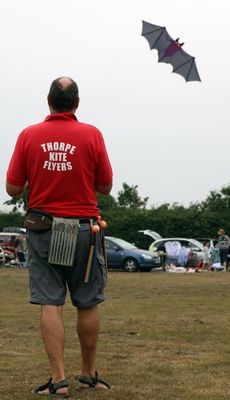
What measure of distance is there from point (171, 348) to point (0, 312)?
13.2ft

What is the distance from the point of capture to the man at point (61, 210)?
4.63m

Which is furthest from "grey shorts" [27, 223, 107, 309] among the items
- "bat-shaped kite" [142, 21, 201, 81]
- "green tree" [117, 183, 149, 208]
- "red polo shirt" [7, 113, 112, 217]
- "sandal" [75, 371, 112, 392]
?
"green tree" [117, 183, 149, 208]

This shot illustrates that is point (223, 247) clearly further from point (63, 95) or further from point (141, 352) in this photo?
point (63, 95)

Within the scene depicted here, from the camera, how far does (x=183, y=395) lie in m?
4.56

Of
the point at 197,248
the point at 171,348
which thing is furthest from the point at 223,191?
the point at 171,348

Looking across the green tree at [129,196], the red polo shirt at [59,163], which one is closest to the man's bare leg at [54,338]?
the red polo shirt at [59,163]

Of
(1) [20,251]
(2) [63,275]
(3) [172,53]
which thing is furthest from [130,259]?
(2) [63,275]

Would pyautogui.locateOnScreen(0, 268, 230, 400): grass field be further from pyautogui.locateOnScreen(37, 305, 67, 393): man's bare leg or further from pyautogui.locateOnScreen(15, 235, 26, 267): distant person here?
pyautogui.locateOnScreen(15, 235, 26, 267): distant person

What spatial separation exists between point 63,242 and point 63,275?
0.26 metres

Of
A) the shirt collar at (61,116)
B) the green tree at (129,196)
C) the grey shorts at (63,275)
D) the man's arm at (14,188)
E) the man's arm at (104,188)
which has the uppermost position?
the green tree at (129,196)

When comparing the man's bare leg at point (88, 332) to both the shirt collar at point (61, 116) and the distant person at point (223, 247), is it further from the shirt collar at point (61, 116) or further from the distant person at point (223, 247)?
the distant person at point (223, 247)

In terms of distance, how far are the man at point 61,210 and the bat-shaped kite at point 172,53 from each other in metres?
14.6

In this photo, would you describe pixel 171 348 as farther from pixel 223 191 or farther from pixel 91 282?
pixel 223 191

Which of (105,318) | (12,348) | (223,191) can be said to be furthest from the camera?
(223,191)
